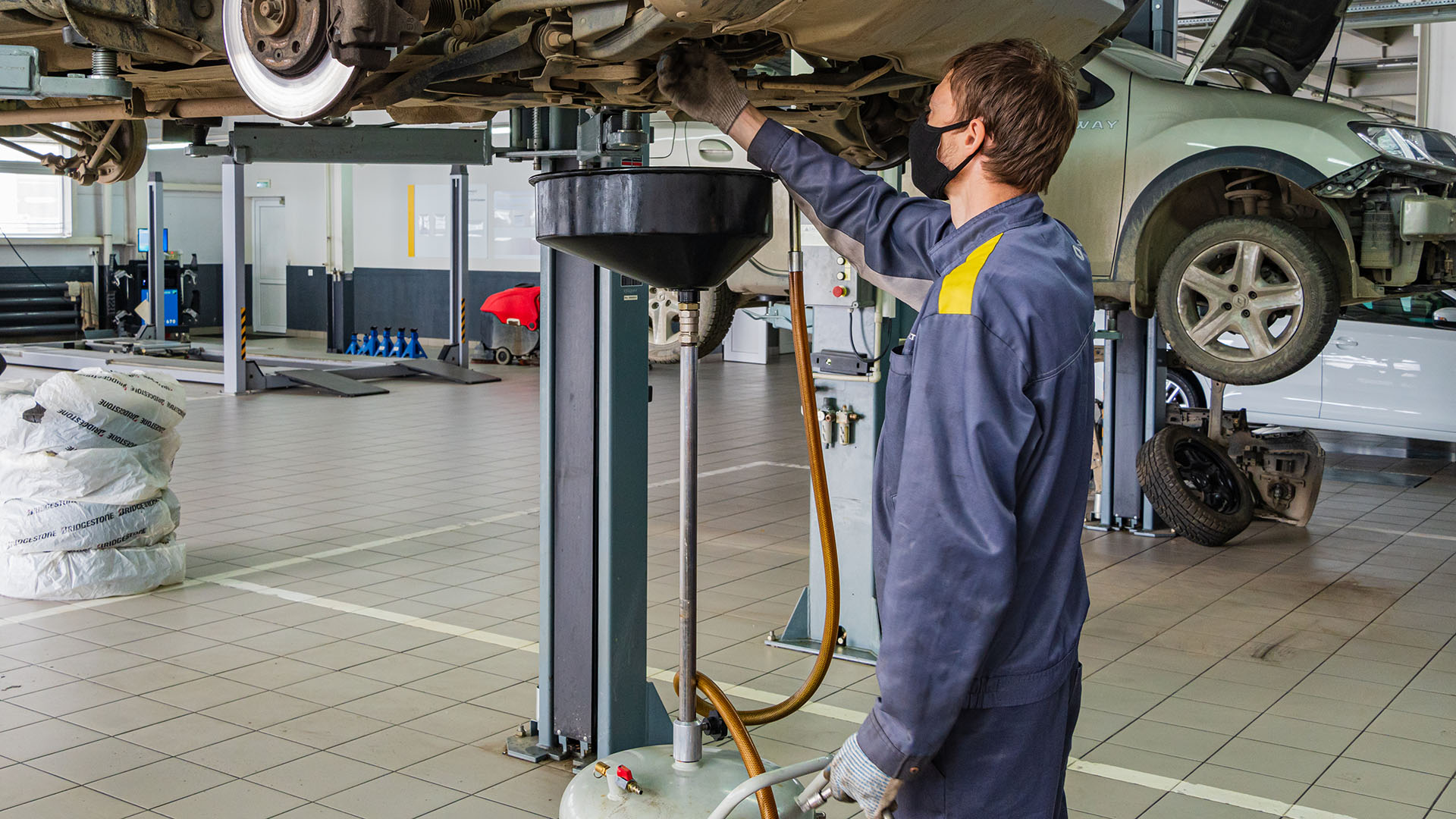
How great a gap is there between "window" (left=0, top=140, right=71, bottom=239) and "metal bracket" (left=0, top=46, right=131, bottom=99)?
1774cm

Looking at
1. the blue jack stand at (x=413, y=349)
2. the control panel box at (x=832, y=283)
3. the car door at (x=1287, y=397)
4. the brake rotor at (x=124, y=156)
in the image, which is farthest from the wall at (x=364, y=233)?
the control panel box at (x=832, y=283)

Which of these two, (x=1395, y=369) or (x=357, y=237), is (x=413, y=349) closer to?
(x=357, y=237)

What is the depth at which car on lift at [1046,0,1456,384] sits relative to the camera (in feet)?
18.2

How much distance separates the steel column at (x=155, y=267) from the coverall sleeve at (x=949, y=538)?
15224mm

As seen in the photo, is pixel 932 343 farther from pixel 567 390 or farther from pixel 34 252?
pixel 34 252

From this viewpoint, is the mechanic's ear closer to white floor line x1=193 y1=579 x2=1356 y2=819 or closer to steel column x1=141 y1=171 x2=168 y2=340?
white floor line x1=193 y1=579 x2=1356 y2=819

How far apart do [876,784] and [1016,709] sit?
0.77 ft

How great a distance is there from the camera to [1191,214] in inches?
251

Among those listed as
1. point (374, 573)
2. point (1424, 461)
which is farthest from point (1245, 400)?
point (374, 573)

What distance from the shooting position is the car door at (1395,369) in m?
8.25

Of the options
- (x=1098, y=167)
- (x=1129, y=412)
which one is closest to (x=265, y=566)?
(x=1098, y=167)

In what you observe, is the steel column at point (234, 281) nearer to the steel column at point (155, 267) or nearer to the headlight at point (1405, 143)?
the steel column at point (155, 267)

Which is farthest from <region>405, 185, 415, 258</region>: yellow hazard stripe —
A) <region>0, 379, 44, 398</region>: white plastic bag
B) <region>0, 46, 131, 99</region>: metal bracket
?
<region>0, 46, 131, 99</region>: metal bracket

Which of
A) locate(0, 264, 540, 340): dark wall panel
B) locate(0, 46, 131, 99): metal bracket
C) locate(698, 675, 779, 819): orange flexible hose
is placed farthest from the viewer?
locate(0, 264, 540, 340): dark wall panel
